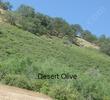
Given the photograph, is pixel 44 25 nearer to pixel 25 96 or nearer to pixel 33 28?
pixel 33 28

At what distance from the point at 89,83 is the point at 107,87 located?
2.01 metres

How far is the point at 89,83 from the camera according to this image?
23.1 meters

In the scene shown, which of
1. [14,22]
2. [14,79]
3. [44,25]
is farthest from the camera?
[44,25]

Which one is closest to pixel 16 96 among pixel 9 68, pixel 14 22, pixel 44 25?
pixel 9 68

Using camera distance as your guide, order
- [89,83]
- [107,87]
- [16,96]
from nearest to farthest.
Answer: [16,96], [89,83], [107,87]

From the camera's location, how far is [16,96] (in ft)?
58.1

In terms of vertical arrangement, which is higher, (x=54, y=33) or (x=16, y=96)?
(x=54, y=33)

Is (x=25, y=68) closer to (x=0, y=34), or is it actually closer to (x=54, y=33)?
(x=0, y=34)

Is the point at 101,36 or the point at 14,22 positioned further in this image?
the point at 101,36

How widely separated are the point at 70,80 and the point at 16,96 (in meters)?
6.08

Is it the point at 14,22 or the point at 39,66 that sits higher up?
the point at 14,22

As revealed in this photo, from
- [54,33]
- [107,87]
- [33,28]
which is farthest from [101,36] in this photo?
[107,87]

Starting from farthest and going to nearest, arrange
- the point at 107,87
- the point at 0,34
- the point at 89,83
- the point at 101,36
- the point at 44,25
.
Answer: the point at 101,36 → the point at 44,25 → the point at 0,34 → the point at 107,87 → the point at 89,83

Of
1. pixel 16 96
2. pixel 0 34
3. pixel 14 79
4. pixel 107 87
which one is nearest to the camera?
pixel 16 96
